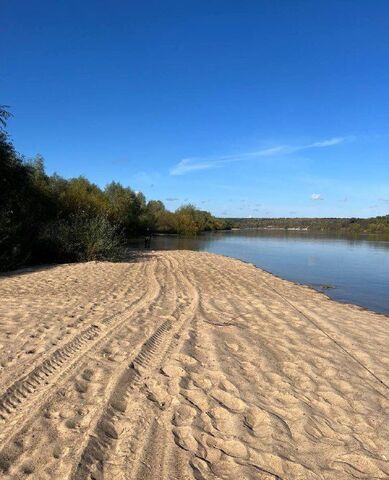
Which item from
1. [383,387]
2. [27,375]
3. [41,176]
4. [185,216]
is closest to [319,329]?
[383,387]

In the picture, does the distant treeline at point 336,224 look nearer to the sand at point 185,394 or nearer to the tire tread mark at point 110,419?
the sand at point 185,394

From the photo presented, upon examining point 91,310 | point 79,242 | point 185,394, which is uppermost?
point 79,242

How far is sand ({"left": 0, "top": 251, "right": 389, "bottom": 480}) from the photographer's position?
3531mm

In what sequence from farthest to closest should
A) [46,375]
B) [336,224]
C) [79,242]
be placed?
1. [336,224]
2. [79,242]
3. [46,375]

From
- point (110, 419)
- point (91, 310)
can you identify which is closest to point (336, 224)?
point (91, 310)

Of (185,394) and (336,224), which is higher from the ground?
(336,224)

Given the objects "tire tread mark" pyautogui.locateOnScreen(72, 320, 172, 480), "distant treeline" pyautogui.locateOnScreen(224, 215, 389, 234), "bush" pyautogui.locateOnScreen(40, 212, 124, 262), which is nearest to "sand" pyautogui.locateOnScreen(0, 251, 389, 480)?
"tire tread mark" pyautogui.locateOnScreen(72, 320, 172, 480)

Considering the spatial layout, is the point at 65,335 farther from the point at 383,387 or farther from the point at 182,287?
the point at 182,287

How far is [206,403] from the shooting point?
462 centimetres

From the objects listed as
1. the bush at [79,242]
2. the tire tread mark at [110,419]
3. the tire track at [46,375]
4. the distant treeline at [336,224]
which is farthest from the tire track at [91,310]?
the distant treeline at [336,224]

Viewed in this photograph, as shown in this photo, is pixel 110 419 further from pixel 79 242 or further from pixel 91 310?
pixel 79 242

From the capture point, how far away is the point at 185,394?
478 centimetres

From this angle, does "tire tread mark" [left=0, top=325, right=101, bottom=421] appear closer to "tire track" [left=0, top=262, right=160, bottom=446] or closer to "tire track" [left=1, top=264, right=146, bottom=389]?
"tire track" [left=0, top=262, right=160, bottom=446]

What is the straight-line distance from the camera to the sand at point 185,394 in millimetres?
3531
